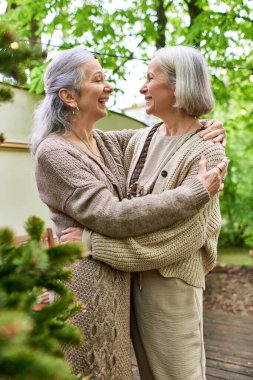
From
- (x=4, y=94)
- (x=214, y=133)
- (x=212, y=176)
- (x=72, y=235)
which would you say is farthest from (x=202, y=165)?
(x=4, y=94)

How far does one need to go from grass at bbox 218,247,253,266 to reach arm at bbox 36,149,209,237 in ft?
25.2

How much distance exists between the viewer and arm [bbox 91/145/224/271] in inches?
59.2

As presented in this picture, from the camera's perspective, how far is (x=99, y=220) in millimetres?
1472

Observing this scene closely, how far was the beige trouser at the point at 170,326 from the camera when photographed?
5.30 ft

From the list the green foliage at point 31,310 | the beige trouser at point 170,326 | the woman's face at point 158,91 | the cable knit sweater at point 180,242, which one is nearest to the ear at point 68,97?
the woman's face at point 158,91

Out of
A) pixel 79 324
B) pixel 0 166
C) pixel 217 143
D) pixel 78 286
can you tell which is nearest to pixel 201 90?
pixel 217 143

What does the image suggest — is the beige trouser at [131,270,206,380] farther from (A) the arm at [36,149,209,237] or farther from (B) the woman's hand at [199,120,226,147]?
(B) the woman's hand at [199,120,226,147]

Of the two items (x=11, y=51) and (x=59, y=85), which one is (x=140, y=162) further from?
(x=11, y=51)

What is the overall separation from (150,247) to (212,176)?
0.33 meters

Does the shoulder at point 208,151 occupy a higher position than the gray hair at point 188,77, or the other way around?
the gray hair at point 188,77

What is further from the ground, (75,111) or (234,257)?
(75,111)

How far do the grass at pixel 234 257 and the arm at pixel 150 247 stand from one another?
7601mm

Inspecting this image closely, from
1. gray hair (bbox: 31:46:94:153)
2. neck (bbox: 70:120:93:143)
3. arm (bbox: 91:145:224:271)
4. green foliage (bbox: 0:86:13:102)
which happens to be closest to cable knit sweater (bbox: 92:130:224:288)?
arm (bbox: 91:145:224:271)

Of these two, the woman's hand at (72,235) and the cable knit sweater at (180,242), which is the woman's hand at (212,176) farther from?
the woman's hand at (72,235)
